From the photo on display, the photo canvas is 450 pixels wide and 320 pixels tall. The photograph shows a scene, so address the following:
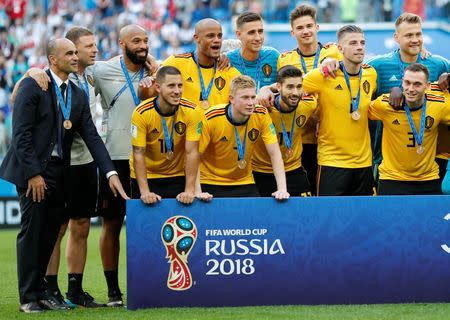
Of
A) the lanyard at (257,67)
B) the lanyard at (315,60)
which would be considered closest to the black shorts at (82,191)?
the lanyard at (257,67)

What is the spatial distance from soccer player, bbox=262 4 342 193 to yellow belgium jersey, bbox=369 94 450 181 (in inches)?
25.3

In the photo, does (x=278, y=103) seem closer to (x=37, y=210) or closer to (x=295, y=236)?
(x=295, y=236)

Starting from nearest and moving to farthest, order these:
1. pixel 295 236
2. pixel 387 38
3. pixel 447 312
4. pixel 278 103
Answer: pixel 447 312
pixel 295 236
pixel 278 103
pixel 387 38

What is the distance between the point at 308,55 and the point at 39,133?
2559 millimetres

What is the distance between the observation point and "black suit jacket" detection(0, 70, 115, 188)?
7902 millimetres

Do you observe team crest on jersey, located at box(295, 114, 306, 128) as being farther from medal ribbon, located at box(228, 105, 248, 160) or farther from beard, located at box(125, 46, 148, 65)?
beard, located at box(125, 46, 148, 65)

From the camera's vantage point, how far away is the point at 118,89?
347 inches

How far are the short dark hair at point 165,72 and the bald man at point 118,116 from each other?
1.91ft

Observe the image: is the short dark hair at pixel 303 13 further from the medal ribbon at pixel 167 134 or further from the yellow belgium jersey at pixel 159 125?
the medal ribbon at pixel 167 134

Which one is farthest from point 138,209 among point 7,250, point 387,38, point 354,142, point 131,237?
point 387,38

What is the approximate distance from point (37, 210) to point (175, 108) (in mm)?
1294

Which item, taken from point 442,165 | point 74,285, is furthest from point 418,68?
point 74,285

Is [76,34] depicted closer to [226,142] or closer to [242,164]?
[226,142]

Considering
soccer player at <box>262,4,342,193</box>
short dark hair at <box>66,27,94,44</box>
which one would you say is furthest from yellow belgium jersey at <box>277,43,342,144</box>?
short dark hair at <box>66,27,94,44</box>
